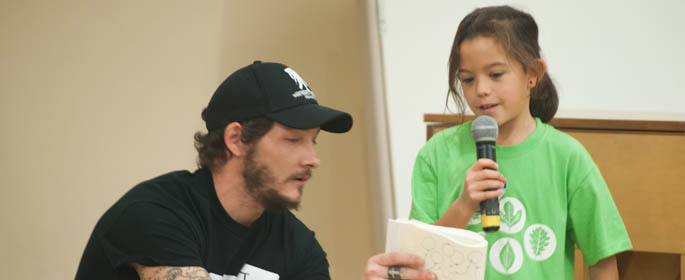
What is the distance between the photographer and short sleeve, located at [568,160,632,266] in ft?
4.97

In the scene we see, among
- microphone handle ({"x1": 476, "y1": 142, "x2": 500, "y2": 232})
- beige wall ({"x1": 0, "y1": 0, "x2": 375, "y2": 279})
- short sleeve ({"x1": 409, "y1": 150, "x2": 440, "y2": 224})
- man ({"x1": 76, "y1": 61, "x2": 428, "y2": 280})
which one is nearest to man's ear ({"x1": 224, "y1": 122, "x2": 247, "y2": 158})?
man ({"x1": 76, "y1": 61, "x2": 428, "y2": 280})

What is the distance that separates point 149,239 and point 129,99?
1806 millimetres

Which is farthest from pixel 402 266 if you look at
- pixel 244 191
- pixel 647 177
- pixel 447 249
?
pixel 647 177

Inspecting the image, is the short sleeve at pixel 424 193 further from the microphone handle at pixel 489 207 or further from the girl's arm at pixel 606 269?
the girl's arm at pixel 606 269

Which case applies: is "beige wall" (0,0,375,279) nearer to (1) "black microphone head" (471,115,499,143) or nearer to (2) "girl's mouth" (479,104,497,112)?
(2) "girl's mouth" (479,104,497,112)

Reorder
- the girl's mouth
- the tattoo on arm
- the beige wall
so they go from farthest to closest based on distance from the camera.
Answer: the beige wall, the girl's mouth, the tattoo on arm

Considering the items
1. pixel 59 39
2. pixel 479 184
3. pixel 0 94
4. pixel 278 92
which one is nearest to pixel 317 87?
pixel 59 39

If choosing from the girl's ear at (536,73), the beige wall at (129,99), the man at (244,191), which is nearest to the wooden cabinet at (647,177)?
the girl's ear at (536,73)

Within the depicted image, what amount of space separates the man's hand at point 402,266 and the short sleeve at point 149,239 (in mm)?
364

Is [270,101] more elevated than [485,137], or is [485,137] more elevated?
[270,101]

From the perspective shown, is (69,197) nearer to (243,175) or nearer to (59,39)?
(59,39)

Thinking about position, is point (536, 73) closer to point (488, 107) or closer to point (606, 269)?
point (488, 107)

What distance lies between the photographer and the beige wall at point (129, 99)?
2.94 meters

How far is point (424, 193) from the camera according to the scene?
5.44 ft
